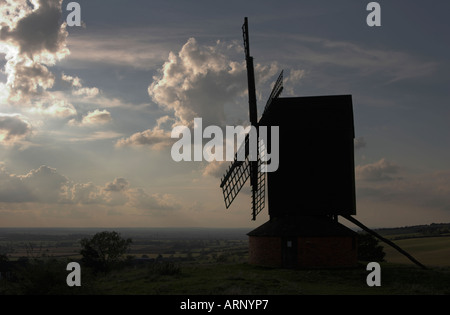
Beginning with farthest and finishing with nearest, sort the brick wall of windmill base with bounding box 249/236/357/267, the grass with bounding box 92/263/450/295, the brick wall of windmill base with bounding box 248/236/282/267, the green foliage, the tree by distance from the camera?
the tree
the green foliage
the brick wall of windmill base with bounding box 248/236/282/267
the brick wall of windmill base with bounding box 249/236/357/267
the grass with bounding box 92/263/450/295

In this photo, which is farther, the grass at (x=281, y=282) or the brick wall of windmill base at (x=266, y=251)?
the brick wall of windmill base at (x=266, y=251)

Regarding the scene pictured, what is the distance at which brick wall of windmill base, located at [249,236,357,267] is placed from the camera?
1096 inches

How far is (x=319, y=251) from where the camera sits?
27.8 metres

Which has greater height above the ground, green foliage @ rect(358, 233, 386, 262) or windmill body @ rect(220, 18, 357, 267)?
windmill body @ rect(220, 18, 357, 267)

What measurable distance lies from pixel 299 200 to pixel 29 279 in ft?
55.0

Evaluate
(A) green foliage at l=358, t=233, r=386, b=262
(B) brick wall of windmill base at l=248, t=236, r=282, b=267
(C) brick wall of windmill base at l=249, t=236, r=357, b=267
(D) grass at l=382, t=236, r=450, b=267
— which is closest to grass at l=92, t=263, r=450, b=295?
(B) brick wall of windmill base at l=248, t=236, r=282, b=267

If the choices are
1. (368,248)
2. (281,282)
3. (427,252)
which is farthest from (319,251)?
(427,252)

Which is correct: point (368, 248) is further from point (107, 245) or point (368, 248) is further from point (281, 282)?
point (107, 245)

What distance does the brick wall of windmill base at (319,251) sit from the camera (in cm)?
2783

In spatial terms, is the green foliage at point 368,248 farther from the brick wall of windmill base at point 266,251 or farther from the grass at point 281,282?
the brick wall of windmill base at point 266,251

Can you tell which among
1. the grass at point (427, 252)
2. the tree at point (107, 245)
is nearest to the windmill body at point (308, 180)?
the tree at point (107, 245)

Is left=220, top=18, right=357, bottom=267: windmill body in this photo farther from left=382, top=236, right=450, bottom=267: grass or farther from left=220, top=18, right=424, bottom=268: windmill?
left=382, top=236, right=450, bottom=267: grass
